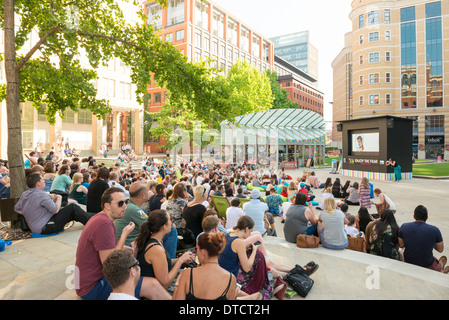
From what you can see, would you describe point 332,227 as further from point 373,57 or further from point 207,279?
point 373,57

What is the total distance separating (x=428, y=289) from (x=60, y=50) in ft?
35.5

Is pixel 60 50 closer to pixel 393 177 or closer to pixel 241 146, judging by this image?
pixel 393 177

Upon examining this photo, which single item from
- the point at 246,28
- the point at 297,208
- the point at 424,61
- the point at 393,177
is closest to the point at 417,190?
the point at 393,177

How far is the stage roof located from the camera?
93.1 ft

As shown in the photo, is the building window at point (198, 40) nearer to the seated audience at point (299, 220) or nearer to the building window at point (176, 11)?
the building window at point (176, 11)

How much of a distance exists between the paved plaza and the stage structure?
18680 millimetres

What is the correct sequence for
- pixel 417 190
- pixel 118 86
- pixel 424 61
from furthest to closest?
pixel 424 61 < pixel 118 86 < pixel 417 190

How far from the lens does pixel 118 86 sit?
35906 mm

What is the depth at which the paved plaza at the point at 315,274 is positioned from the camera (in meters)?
3.98

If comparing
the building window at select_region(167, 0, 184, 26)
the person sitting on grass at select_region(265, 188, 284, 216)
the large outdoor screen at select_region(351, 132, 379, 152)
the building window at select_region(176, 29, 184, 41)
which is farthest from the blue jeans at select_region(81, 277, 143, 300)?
the building window at select_region(167, 0, 184, 26)

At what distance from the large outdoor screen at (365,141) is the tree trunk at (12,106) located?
76.6 feet

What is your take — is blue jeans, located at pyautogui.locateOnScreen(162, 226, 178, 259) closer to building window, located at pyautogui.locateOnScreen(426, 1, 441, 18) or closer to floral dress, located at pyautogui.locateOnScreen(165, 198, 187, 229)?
floral dress, located at pyautogui.locateOnScreen(165, 198, 187, 229)

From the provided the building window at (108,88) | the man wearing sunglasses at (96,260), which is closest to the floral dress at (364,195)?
the man wearing sunglasses at (96,260)

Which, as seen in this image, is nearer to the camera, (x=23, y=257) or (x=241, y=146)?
(x=23, y=257)
